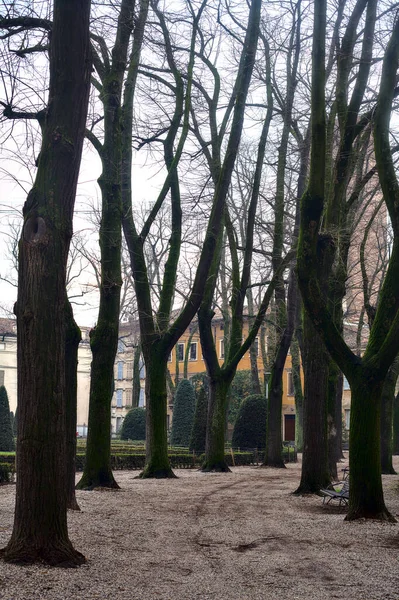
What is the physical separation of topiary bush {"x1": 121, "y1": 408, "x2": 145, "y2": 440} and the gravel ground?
27.7m

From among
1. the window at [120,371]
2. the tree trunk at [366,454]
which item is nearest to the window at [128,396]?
the window at [120,371]

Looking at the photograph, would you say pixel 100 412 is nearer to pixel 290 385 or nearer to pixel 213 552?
pixel 213 552

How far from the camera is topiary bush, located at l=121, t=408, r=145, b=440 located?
4353 cm

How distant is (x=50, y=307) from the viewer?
309 inches

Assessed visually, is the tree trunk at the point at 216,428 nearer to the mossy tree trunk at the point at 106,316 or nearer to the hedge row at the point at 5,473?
the hedge row at the point at 5,473

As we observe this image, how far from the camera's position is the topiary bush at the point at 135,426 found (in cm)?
4353

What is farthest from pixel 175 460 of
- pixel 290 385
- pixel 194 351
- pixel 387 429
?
pixel 194 351

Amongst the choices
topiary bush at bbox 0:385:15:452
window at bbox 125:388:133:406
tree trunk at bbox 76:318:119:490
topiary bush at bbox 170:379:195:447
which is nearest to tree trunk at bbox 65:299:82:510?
tree trunk at bbox 76:318:119:490

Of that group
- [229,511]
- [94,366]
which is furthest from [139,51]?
[229,511]

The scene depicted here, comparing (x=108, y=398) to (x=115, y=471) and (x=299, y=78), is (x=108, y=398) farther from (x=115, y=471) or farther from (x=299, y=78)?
(x=299, y=78)

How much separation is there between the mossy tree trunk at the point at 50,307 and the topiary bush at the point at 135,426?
35965 millimetres

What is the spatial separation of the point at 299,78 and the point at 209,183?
4.32 metres

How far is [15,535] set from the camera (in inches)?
299

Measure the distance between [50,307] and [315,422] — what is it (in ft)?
31.8
